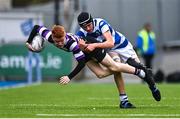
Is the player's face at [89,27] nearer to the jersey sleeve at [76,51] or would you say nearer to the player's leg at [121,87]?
the jersey sleeve at [76,51]

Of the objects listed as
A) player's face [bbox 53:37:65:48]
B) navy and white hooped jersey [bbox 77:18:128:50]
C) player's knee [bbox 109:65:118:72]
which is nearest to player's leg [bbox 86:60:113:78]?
player's knee [bbox 109:65:118:72]

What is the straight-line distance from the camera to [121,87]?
532 inches

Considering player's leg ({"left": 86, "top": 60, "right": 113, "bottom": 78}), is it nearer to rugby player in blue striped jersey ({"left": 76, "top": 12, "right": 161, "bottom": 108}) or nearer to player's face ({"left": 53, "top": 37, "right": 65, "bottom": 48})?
rugby player in blue striped jersey ({"left": 76, "top": 12, "right": 161, "bottom": 108})

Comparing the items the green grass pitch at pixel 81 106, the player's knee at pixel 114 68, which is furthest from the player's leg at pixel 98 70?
the green grass pitch at pixel 81 106

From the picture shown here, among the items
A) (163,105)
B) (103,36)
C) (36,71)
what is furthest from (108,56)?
(36,71)

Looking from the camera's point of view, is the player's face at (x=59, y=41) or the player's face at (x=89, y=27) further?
the player's face at (x=89, y=27)

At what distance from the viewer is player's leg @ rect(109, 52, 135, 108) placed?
43.7 feet

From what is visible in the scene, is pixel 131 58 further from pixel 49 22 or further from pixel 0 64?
pixel 49 22

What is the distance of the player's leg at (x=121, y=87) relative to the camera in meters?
13.3

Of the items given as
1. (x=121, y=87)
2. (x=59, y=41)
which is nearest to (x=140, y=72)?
(x=121, y=87)

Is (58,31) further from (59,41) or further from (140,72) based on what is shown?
(140,72)

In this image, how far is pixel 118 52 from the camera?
45.0ft

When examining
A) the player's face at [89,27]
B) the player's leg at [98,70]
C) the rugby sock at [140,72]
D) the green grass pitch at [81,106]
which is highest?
the player's face at [89,27]

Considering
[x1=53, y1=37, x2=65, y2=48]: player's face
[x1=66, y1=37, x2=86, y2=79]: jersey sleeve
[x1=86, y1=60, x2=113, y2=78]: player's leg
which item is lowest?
[x1=86, y1=60, x2=113, y2=78]: player's leg
